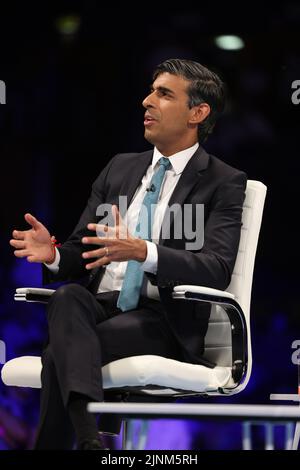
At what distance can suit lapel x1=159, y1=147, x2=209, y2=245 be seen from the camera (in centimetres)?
278

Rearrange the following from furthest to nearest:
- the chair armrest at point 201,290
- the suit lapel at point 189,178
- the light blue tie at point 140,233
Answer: the suit lapel at point 189,178 → the light blue tie at point 140,233 → the chair armrest at point 201,290

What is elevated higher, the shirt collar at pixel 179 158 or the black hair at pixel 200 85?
the black hair at pixel 200 85

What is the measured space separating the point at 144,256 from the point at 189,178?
49 cm

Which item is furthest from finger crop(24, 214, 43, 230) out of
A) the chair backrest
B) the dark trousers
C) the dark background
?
the dark background

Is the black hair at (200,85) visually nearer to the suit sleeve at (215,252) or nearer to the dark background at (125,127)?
the suit sleeve at (215,252)

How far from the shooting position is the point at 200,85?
117 inches

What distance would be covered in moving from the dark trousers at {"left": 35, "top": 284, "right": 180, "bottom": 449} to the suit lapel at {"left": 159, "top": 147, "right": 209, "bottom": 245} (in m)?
0.33

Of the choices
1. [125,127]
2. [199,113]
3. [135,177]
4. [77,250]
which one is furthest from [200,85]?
[125,127]

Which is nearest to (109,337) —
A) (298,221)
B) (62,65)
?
(298,221)

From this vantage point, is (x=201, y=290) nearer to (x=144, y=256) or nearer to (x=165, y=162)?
(x=144, y=256)

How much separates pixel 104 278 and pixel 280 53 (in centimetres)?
181

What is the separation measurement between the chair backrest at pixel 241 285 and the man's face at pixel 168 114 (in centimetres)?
32

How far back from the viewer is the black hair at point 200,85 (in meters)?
2.94

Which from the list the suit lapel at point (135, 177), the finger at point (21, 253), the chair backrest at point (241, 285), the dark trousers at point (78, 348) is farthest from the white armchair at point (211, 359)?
the suit lapel at point (135, 177)
